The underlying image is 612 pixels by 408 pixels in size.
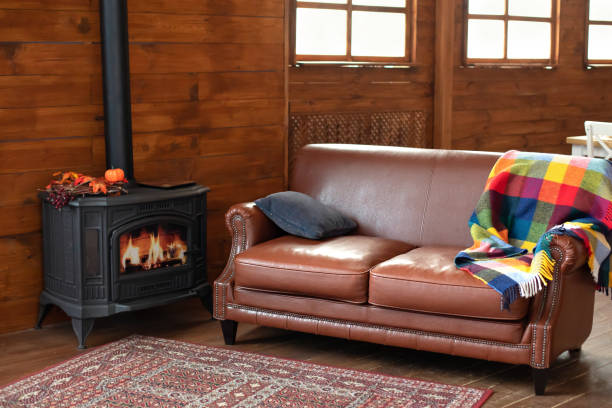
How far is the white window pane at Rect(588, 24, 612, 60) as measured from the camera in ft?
22.1

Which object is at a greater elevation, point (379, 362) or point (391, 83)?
point (391, 83)

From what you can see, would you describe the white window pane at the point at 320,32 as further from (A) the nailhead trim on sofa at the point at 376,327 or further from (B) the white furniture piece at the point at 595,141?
(A) the nailhead trim on sofa at the point at 376,327

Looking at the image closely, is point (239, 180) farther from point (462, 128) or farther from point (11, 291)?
point (462, 128)

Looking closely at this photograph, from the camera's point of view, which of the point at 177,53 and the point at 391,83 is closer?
the point at 177,53

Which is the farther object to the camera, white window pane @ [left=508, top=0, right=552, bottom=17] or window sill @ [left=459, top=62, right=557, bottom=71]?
white window pane @ [left=508, top=0, right=552, bottom=17]

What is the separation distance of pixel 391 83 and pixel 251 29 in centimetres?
134

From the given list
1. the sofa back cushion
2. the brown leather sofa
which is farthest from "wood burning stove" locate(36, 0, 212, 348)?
the sofa back cushion

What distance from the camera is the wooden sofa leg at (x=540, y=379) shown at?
2.99 meters

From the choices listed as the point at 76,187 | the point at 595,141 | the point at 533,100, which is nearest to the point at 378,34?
the point at 595,141

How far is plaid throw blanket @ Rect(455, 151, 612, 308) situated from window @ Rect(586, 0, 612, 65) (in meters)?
3.65

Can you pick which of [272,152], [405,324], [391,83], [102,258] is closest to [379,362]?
[405,324]

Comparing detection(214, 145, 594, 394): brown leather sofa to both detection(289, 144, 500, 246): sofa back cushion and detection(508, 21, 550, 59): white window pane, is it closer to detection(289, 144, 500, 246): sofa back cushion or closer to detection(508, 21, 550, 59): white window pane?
detection(289, 144, 500, 246): sofa back cushion

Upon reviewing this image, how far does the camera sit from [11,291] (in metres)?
3.76

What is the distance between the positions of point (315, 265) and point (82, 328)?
42.1 inches
